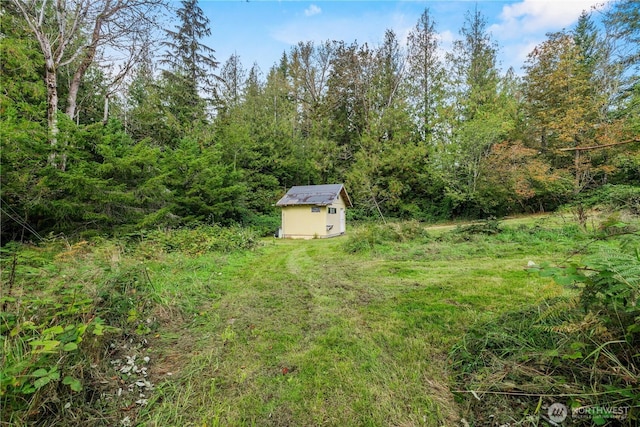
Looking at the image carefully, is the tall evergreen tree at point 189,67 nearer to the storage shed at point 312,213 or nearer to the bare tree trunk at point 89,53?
the bare tree trunk at point 89,53

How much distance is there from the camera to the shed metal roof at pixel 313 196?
47.4ft

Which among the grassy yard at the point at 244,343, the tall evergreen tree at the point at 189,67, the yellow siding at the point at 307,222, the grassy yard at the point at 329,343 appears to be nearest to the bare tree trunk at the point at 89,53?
the grassy yard at the point at 244,343

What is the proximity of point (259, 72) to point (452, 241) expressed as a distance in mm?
21412

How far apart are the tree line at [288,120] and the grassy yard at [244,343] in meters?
3.15

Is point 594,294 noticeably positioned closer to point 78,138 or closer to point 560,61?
point 78,138

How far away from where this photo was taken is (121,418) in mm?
1786

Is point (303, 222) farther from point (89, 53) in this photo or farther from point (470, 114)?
point (470, 114)

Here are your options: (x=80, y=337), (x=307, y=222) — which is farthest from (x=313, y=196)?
(x=80, y=337)

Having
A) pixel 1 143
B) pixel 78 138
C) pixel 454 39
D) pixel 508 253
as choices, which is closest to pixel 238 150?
pixel 78 138

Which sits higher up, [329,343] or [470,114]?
[470,114]

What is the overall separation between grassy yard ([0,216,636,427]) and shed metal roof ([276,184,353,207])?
9.30 metres

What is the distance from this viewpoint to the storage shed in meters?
14.4

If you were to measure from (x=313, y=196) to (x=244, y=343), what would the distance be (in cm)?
1255

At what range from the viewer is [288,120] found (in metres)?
21.3
